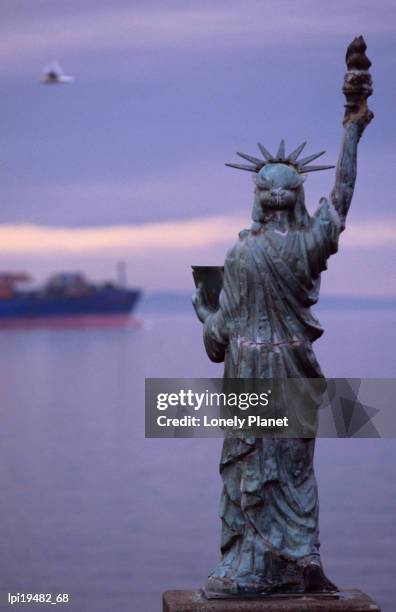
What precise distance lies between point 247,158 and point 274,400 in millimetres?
1330

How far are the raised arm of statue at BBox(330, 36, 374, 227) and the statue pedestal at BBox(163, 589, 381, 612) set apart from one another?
80.9 inches

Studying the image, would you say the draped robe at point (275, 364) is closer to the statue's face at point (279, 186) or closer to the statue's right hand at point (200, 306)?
the statue's face at point (279, 186)

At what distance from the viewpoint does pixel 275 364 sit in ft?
40.1

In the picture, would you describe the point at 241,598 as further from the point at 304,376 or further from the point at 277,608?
the point at 304,376

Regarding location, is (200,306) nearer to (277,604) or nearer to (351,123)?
(351,123)

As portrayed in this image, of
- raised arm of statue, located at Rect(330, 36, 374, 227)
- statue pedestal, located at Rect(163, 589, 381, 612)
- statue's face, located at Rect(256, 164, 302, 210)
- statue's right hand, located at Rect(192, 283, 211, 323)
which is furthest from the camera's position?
statue's right hand, located at Rect(192, 283, 211, 323)

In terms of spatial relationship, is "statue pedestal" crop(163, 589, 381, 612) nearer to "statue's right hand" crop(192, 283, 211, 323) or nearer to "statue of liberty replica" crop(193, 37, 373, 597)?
"statue of liberty replica" crop(193, 37, 373, 597)

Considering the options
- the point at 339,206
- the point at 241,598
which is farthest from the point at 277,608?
the point at 339,206

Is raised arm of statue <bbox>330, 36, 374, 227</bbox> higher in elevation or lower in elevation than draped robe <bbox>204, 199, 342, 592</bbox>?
higher

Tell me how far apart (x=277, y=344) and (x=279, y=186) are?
0.86 m

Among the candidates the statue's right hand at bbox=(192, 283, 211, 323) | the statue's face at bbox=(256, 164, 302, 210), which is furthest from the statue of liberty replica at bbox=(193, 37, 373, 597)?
the statue's right hand at bbox=(192, 283, 211, 323)

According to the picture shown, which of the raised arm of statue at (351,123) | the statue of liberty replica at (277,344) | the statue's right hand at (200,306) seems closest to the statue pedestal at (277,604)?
the statue of liberty replica at (277,344)

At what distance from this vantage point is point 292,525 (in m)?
12.2

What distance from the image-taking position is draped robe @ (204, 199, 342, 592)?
1219 centimetres
